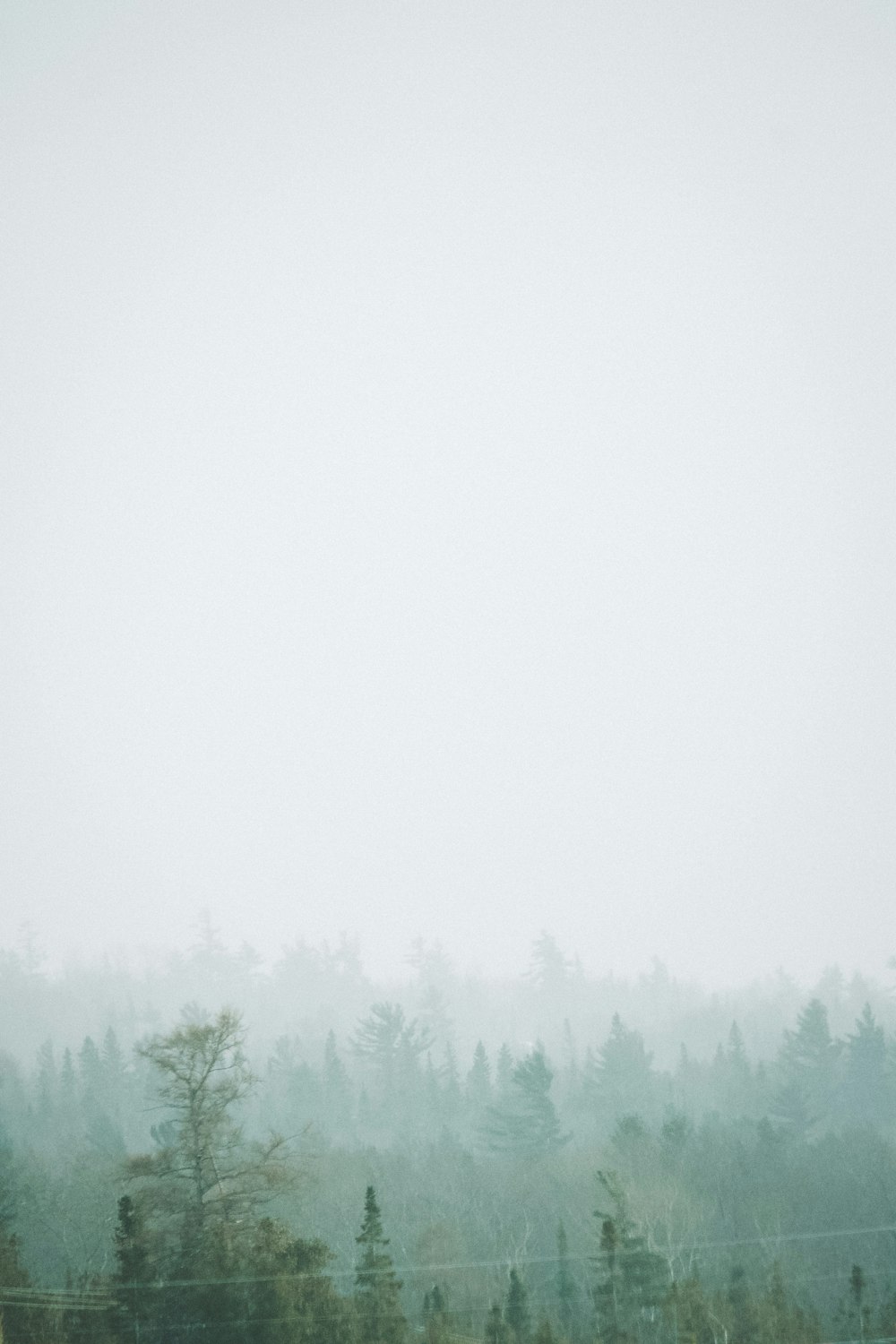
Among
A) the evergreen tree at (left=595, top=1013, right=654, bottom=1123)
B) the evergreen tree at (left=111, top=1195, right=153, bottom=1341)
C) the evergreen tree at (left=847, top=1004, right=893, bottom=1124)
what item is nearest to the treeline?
the evergreen tree at (left=111, top=1195, right=153, bottom=1341)

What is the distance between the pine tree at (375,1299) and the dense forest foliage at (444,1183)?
0.07 meters

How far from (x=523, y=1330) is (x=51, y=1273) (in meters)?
27.5

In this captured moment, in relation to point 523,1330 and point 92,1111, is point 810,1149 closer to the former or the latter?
point 523,1330

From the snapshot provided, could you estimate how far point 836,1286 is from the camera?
147ft

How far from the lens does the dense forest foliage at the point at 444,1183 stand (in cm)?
2469

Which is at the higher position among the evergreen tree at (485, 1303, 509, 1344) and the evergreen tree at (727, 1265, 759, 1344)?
the evergreen tree at (485, 1303, 509, 1344)

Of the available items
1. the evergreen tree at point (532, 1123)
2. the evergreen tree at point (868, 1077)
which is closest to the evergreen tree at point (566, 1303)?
the evergreen tree at point (532, 1123)

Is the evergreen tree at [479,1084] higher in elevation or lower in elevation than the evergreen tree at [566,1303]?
higher

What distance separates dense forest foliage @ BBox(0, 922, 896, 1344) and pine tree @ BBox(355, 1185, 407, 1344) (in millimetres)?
71

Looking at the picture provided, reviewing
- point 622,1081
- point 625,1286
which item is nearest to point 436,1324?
point 625,1286

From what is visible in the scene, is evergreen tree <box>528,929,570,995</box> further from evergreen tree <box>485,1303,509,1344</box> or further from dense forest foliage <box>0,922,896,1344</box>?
evergreen tree <box>485,1303,509,1344</box>

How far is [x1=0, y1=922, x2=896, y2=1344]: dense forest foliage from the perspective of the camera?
24.7 metres

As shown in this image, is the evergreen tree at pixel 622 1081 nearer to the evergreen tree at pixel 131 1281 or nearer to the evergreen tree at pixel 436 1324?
the evergreen tree at pixel 436 1324

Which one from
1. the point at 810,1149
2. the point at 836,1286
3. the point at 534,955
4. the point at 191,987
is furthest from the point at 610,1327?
the point at 191,987
